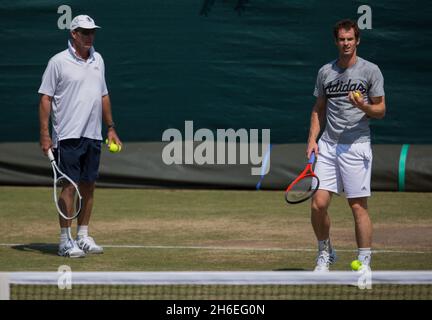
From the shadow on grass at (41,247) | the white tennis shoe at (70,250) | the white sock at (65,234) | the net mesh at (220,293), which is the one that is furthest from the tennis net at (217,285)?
the shadow on grass at (41,247)

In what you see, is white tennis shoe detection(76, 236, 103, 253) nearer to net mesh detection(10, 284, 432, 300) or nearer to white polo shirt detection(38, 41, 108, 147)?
white polo shirt detection(38, 41, 108, 147)

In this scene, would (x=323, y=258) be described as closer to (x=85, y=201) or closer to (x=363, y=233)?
(x=363, y=233)

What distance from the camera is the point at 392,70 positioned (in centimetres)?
1073

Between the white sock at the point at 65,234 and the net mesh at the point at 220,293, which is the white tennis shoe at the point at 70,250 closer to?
the white sock at the point at 65,234

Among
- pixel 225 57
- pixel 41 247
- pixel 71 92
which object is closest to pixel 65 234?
pixel 41 247

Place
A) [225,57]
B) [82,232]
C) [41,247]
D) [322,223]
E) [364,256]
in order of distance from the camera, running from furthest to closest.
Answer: [225,57], [41,247], [82,232], [322,223], [364,256]

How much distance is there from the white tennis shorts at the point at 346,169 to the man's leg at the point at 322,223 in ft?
0.22

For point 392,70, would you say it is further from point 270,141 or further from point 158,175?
point 158,175

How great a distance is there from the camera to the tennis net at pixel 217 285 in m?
4.25

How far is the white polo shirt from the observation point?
719 cm

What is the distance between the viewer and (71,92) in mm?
7219

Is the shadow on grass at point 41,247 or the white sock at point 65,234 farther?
the shadow on grass at point 41,247

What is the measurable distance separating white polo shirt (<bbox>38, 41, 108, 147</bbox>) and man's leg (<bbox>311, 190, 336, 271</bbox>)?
1918mm

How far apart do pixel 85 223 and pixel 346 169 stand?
2147 millimetres
